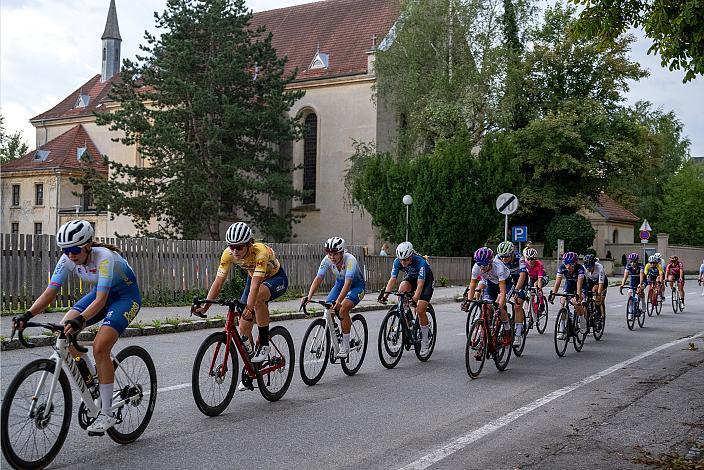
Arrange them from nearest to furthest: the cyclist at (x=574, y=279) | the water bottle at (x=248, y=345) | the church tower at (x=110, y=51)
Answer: the water bottle at (x=248, y=345)
the cyclist at (x=574, y=279)
the church tower at (x=110, y=51)

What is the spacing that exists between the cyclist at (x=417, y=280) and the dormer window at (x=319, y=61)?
4340 centimetres

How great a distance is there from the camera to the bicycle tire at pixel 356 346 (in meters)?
10.8

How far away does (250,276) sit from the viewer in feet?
28.4

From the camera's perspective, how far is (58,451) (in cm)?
616

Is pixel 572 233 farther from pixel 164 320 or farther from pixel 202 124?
pixel 164 320

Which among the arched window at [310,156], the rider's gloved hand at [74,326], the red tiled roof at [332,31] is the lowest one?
the rider's gloved hand at [74,326]

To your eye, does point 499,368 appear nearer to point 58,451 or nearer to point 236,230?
point 236,230

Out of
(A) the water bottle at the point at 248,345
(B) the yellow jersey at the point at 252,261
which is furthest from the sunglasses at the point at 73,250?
(A) the water bottle at the point at 248,345

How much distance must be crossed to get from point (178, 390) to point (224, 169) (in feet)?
107

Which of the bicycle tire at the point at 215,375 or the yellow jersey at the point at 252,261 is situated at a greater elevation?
the yellow jersey at the point at 252,261

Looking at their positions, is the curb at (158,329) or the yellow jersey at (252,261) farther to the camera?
the curb at (158,329)

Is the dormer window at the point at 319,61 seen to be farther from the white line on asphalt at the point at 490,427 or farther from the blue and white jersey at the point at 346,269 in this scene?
the blue and white jersey at the point at 346,269

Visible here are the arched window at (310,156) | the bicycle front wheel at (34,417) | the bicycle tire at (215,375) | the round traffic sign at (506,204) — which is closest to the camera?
the bicycle front wheel at (34,417)

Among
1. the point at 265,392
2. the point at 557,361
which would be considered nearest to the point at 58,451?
Answer: the point at 265,392
